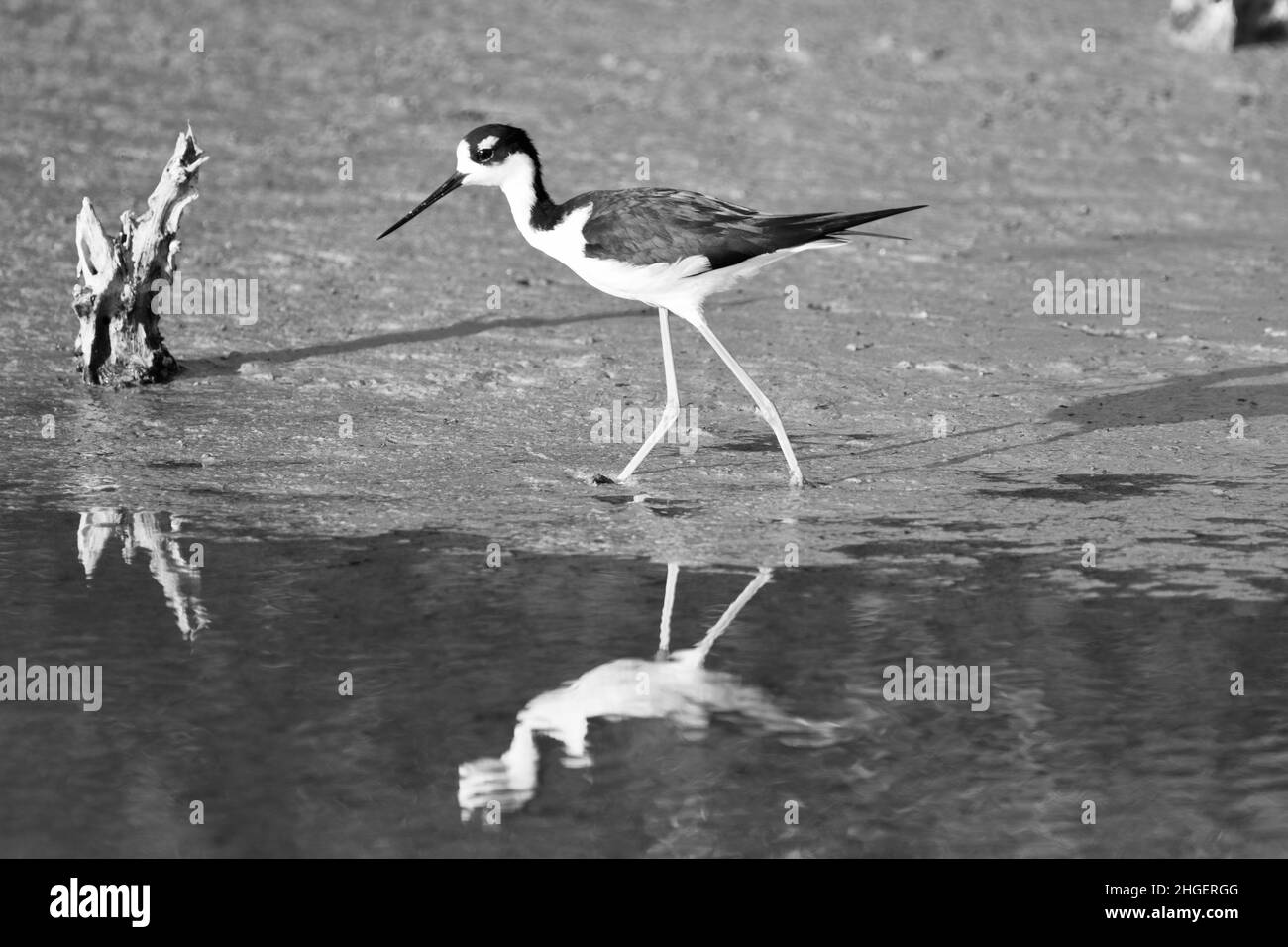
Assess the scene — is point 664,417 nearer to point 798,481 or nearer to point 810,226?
point 798,481

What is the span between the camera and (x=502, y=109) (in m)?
13.3

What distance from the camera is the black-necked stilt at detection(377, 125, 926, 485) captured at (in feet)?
24.4

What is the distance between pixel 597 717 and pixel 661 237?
253 centimetres

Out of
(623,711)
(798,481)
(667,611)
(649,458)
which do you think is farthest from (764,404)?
(623,711)

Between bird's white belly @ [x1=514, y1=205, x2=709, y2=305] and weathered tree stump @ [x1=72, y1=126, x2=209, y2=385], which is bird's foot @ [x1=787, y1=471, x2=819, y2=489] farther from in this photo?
weathered tree stump @ [x1=72, y1=126, x2=209, y2=385]

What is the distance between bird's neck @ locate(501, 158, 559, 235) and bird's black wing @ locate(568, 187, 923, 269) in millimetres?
260

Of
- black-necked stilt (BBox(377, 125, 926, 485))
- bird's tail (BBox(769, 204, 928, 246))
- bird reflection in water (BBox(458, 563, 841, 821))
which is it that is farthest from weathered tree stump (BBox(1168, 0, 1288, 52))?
bird reflection in water (BBox(458, 563, 841, 821))

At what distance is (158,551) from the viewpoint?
685 centimetres

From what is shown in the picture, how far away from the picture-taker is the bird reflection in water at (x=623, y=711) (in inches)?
201

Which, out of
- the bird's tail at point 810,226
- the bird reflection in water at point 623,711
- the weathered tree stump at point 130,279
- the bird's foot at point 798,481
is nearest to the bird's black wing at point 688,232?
the bird's tail at point 810,226

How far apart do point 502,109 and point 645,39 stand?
1817mm

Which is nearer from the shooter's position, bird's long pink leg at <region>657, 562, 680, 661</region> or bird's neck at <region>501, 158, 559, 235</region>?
bird's long pink leg at <region>657, 562, 680, 661</region>
